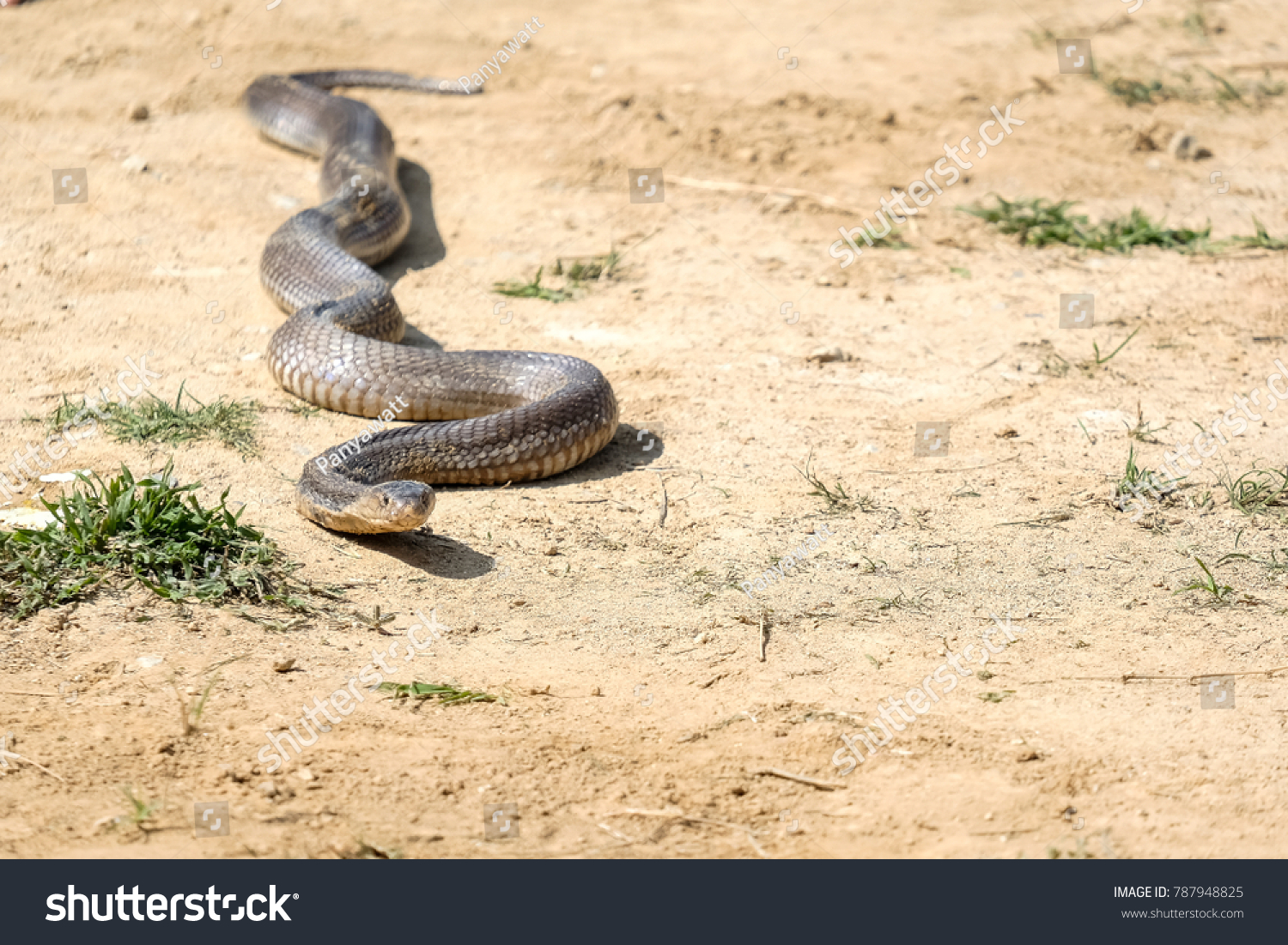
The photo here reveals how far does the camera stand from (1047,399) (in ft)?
24.7

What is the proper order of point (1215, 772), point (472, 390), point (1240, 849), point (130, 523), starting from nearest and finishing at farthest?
point (1240, 849), point (1215, 772), point (130, 523), point (472, 390)

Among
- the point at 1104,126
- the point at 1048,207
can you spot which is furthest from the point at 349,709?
the point at 1104,126

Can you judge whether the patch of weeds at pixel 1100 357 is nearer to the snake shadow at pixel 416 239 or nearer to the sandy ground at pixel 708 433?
the sandy ground at pixel 708 433

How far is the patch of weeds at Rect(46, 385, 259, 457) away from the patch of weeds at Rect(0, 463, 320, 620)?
1.15 metres

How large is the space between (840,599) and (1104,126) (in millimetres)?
7977

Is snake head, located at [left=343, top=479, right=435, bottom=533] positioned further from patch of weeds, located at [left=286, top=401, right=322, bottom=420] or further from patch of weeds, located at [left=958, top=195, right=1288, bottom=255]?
patch of weeds, located at [left=958, top=195, right=1288, bottom=255]

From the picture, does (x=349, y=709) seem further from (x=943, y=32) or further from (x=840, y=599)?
(x=943, y=32)

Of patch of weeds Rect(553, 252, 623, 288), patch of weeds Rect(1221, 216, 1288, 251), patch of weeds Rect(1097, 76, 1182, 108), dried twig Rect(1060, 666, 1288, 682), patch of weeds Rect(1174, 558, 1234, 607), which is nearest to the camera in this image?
dried twig Rect(1060, 666, 1288, 682)

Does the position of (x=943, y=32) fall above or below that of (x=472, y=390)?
above

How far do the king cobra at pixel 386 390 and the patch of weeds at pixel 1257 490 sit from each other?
Answer: 3.38 metres

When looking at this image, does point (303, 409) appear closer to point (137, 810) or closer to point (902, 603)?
point (137, 810)

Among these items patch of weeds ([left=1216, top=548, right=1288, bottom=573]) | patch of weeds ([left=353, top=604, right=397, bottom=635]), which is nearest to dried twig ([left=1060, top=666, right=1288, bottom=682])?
patch of weeds ([left=1216, top=548, right=1288, bottom=573])

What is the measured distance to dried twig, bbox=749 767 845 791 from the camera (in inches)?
166

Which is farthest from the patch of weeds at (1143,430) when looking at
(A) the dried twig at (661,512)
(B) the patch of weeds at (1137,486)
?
(A) the dried twig at (661,512)
